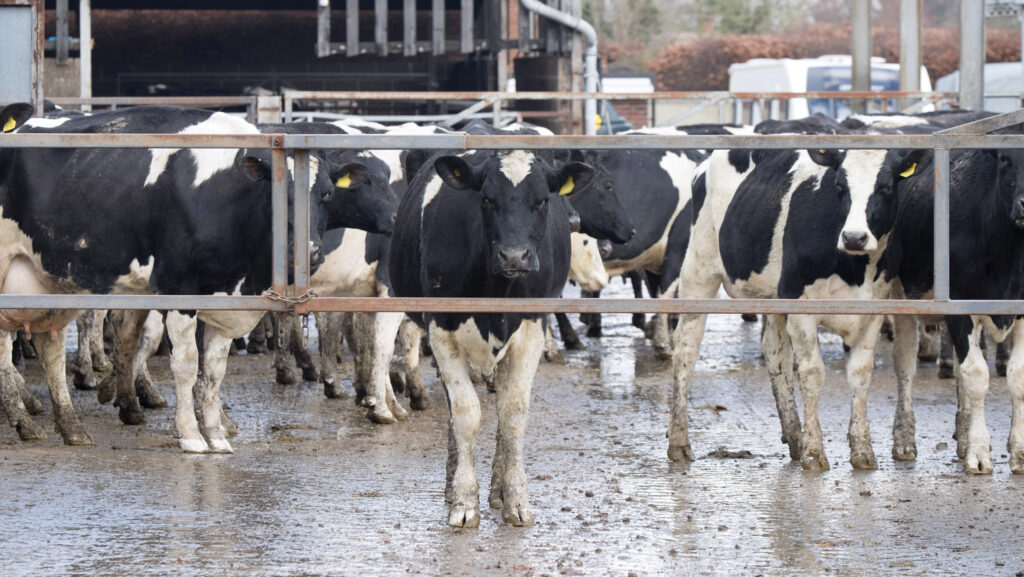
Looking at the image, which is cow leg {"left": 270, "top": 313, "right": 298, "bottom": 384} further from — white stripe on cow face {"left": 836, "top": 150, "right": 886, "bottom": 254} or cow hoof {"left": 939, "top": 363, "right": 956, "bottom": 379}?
cow hoof {"left": 939, "top": 363, "right": 956, "bottom": 379}

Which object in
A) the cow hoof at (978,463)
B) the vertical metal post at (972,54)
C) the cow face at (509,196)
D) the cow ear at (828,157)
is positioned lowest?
the cow hoof at (978,463)

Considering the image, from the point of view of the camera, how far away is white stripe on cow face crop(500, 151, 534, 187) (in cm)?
662

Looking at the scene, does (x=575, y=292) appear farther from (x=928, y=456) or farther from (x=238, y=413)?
(x=928, y=456)

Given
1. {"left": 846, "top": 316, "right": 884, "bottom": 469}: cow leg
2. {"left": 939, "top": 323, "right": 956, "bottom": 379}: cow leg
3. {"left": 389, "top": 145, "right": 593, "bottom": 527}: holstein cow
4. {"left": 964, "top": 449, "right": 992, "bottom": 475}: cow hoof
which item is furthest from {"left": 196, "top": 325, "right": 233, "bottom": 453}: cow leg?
{"left": 939, "top": 323, "right": 956, "bottom": 379}: cow leg

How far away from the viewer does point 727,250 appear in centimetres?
909

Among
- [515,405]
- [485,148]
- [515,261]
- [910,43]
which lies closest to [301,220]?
[485,148]

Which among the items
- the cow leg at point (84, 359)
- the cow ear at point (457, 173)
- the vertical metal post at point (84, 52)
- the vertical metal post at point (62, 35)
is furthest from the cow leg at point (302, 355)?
the vertical metal post at point (62, 35)

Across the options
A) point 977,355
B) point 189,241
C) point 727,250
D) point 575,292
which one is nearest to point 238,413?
point 189,241

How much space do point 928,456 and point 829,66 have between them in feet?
89.6

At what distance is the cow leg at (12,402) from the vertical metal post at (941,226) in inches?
219

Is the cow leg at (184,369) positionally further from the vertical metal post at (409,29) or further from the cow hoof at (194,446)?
the vertical metal post at (409,29)

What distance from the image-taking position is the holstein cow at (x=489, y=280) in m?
6.58

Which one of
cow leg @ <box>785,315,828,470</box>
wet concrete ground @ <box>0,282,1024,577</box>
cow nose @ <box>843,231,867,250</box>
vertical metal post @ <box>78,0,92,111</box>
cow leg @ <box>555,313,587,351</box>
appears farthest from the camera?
vertical metal post @ <box>78,0,92,111</box>

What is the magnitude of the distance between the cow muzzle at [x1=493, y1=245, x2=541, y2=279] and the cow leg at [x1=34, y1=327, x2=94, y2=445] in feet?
11.7
